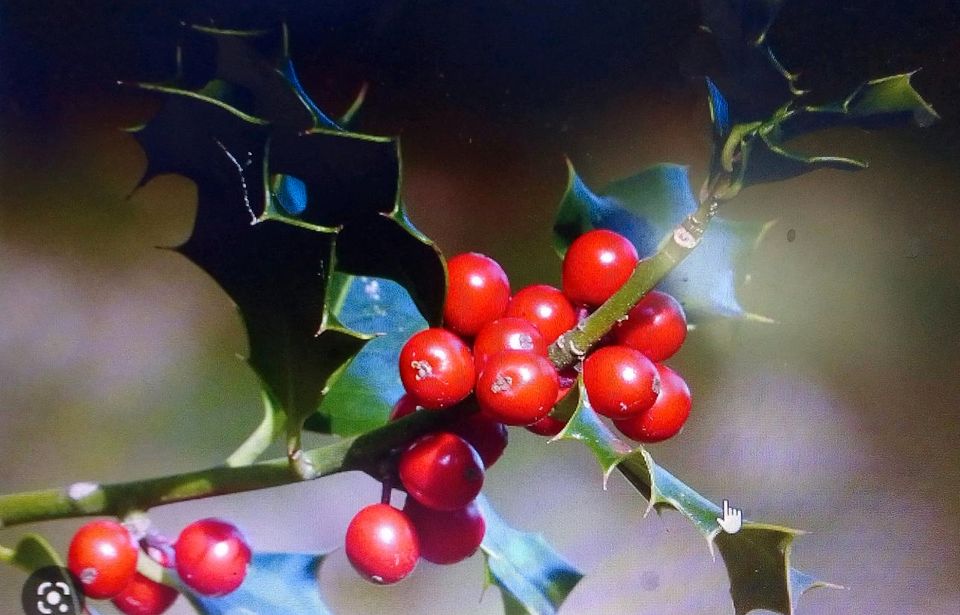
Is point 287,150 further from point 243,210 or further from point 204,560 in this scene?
point 204,560

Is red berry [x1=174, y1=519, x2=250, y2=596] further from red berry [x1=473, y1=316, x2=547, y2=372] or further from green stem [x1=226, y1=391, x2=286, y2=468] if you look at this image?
red berry [x1=473, y1=316, x2=547, y2=372]

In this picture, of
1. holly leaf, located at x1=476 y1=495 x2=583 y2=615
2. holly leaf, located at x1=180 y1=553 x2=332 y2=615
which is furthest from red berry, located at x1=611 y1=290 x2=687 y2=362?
holly leaf, located at x1=180 y1=553 x2=332 y2=615

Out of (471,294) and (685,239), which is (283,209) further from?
(685,239)

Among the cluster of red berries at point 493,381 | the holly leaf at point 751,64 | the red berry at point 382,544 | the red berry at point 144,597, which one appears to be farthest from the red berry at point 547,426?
the red berry at point 144,597

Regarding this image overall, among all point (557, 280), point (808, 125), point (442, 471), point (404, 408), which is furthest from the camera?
point (557, 280)

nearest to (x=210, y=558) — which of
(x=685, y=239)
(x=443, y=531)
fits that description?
(x=443, y=531)

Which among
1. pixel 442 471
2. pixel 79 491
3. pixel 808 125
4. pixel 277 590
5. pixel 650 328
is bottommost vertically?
pixel 277 590

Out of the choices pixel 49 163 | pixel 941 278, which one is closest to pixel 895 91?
pixel 941 278

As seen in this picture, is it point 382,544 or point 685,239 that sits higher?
point 685,239
